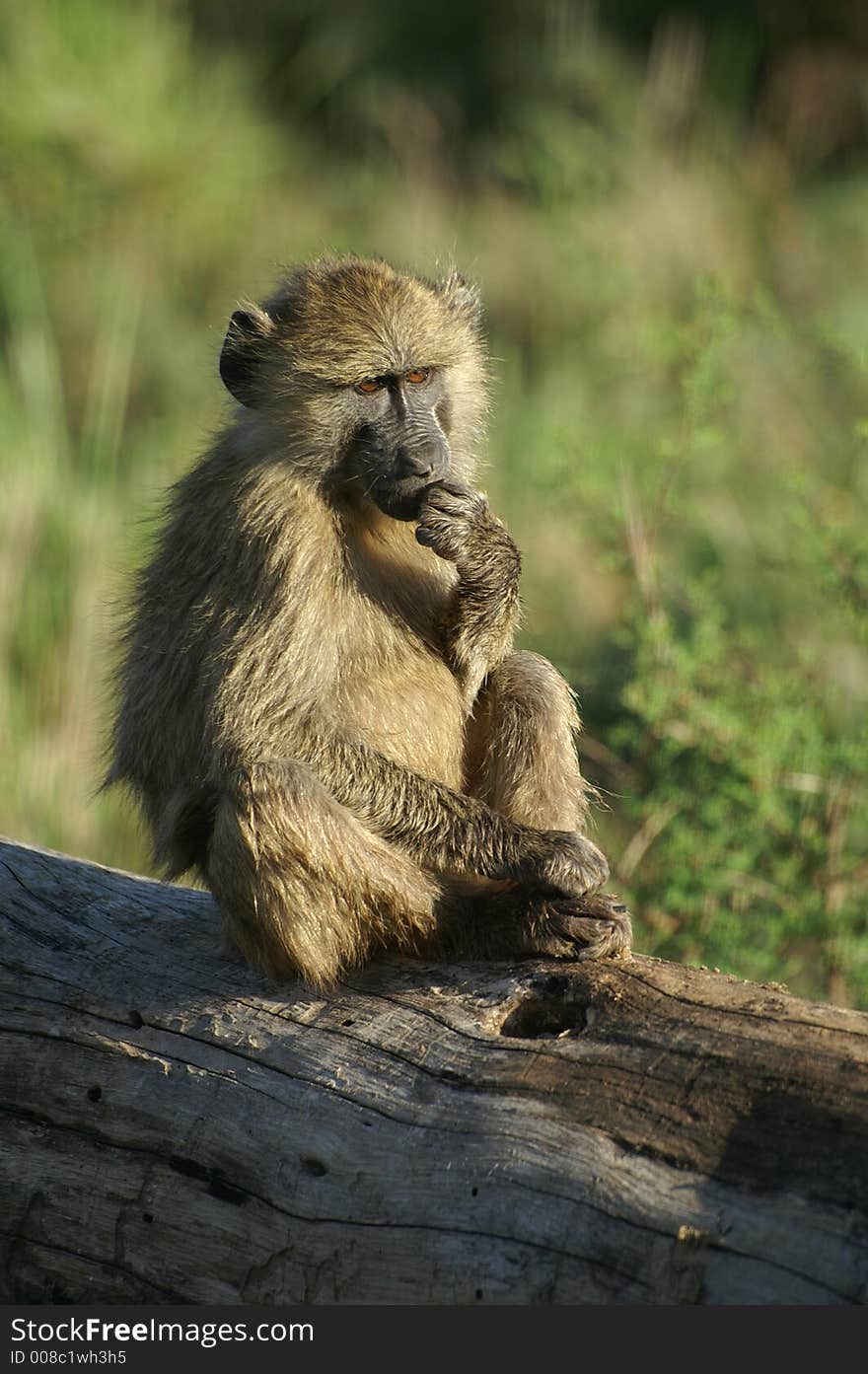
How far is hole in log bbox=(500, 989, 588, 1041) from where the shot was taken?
394cm

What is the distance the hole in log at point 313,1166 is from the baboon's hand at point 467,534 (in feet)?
6.04

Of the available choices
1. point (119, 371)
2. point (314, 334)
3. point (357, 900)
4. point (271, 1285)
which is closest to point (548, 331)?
point (119, 371)

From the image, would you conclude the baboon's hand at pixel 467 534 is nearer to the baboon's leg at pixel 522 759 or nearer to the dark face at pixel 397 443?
the dark face at pixel 397 443

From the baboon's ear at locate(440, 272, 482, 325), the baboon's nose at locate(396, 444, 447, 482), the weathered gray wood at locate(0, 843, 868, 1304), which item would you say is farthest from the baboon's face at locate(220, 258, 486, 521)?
the weathered gray wood at locate(0, 843, 868, 1304)

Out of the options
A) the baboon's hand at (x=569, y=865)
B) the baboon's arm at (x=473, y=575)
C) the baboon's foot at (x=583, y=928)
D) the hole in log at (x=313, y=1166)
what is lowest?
the hole in log at (x=313, y=1166)

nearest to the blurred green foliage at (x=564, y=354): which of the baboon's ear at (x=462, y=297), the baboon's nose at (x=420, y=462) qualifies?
the baboon's ear at (x=462, y=297)

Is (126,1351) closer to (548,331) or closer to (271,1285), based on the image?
(271,1285)

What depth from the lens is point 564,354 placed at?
14.1 metres

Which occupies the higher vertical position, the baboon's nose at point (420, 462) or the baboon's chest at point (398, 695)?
the baboon's nose at point (420, 462)

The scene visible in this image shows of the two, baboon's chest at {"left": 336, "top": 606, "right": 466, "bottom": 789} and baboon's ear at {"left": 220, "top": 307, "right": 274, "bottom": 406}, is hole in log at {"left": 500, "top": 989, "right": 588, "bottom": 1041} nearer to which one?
baboon's chest at {"left": 336, "top": 606, "right": 466, "bottom": 789}

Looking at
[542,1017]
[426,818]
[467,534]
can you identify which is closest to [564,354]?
[467,534]

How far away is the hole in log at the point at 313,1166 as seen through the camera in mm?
3723

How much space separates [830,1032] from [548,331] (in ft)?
38.4

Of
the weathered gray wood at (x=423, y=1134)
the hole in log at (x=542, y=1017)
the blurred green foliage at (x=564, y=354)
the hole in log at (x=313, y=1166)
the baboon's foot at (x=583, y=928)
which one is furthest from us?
the blurred green foliage at (x=564, y=354)
